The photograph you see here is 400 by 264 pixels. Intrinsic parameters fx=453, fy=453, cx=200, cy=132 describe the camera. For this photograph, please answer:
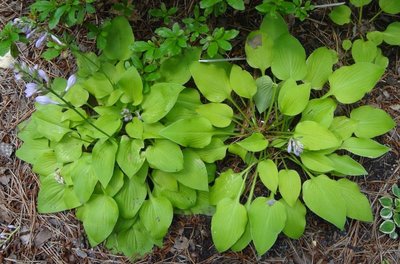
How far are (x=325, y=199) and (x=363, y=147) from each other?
1.22 feet

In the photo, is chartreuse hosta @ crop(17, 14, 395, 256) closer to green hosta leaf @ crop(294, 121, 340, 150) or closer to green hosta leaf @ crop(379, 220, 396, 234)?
green hosta leaf @ crop(294, 121, 340, 150)

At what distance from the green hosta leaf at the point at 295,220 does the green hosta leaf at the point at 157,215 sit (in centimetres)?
65

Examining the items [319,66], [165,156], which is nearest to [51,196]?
[165,156]

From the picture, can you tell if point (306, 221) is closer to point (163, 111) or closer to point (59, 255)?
point (163, 111)

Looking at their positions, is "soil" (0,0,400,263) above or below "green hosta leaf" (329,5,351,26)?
below

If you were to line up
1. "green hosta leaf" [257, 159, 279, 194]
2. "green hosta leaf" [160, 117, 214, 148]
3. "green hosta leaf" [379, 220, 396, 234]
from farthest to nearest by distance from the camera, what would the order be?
"green hosta leaf" [379, 220, 396, 234] < "green hosta leaf" [257, 159, 279, 194] < "green hosta leaf" [160, 117, 214, 148]

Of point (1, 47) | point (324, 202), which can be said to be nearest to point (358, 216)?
point (324, 202)

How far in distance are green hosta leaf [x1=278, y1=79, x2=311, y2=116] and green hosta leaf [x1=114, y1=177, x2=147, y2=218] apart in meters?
0.92

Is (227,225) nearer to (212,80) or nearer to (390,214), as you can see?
(212,80)

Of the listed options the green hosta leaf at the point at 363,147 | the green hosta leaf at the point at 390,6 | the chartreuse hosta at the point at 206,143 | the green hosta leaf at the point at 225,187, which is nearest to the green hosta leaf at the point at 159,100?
the chartreuse hosta at the point at 206,143

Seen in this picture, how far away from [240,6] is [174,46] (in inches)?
15.9

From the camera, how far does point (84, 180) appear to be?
252 centimetres

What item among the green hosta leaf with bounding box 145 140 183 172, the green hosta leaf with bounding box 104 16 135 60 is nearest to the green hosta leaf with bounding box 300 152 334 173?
the green hosta leaf with bounding box 145 140 183 172

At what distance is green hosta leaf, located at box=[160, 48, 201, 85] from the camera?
2.59 metres
